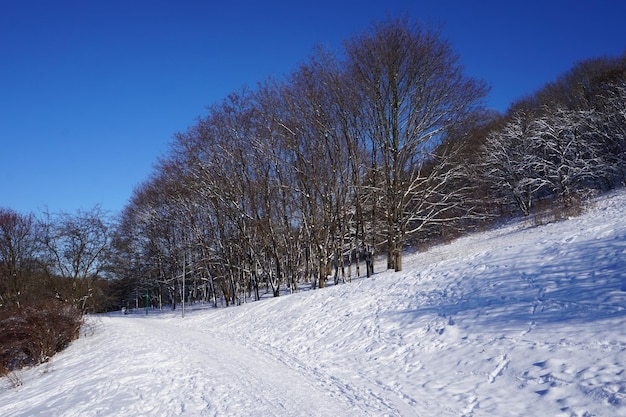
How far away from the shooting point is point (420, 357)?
321 inches

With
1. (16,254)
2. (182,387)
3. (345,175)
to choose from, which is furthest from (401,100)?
(16,254)

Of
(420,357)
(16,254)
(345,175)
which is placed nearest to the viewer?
(420,357)

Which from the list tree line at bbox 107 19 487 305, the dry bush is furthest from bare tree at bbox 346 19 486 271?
the dry bush

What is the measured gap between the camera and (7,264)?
32594 millimetres

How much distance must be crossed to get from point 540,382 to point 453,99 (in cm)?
1669

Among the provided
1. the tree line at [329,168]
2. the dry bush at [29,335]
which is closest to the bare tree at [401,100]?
the tree line at [329,168]

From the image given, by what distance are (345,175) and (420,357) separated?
15.8 meters

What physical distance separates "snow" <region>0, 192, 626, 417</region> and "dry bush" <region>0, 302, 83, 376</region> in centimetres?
191

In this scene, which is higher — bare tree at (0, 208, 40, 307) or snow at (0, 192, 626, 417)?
bare tree at (0, 208, 40, 307)

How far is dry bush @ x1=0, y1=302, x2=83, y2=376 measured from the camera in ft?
50.5

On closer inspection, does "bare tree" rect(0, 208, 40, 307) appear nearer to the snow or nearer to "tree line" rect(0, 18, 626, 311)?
"tree line" rect(0, 18, 626, 311)

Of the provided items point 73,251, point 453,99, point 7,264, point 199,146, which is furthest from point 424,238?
point 7,264

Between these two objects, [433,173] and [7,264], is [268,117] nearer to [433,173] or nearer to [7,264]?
[433,173]

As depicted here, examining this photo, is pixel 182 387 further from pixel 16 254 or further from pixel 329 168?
pixel 16 254
